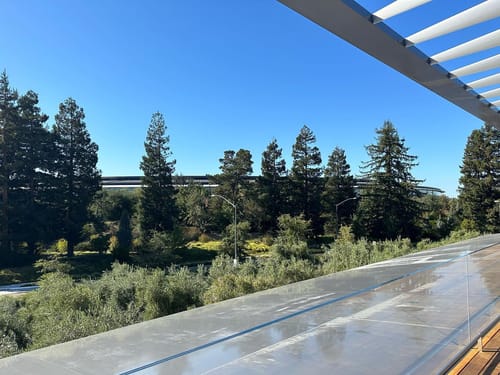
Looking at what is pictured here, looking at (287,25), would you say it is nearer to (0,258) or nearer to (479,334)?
(479,334)

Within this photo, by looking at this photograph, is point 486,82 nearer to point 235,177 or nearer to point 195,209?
point 235,177

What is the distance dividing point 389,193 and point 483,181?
8428 mm

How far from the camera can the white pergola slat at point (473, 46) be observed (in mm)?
3049

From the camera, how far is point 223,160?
127 feet

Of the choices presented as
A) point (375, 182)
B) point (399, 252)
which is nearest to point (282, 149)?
point (375, 182)

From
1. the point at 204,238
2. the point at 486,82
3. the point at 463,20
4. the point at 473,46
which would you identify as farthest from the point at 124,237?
the point at 463,20

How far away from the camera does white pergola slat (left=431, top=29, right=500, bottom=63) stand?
3.05m

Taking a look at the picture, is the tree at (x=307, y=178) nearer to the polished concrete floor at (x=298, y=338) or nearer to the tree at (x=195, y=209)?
the tree at (x=195, y=209)

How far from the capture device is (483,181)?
32.7 metres

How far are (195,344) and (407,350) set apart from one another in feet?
5.63

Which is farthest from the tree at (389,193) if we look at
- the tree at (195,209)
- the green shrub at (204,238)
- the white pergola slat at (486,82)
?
the white pergola slat at (486,82)

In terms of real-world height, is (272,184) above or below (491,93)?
above

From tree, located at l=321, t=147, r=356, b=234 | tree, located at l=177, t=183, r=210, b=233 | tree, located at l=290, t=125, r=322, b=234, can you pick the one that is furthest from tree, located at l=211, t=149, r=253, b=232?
tree, located at l=321, t=147, r=356, b=234

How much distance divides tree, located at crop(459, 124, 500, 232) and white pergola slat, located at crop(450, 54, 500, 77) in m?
33.9
